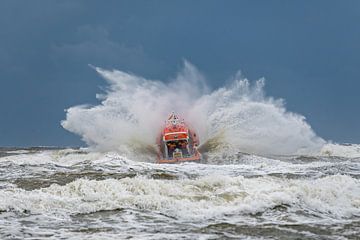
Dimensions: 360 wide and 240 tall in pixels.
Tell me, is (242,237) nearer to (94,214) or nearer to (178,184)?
(94,214)

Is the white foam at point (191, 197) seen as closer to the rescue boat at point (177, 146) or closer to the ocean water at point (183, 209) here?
the ocean water at point (183, 209)

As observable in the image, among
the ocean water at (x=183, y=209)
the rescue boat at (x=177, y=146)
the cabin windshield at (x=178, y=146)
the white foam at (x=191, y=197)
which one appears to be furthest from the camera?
the cabin windshield at (x=178, y=146)

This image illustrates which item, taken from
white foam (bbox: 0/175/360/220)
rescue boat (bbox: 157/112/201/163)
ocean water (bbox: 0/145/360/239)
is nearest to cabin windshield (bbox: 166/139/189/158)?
rescue boat (bbox: 157/112/201/163)

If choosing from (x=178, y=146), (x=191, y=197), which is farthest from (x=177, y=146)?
(x=191, y=197)

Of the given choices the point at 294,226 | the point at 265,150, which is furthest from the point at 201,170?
the point at 265,150

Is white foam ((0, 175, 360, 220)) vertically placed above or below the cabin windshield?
below

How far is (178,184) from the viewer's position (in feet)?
45.1

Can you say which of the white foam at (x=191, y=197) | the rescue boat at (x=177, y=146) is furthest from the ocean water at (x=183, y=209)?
the rescue boat at (x=177, y=146)

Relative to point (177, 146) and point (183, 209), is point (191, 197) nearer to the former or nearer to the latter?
point (183, 209)

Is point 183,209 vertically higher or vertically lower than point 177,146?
lower

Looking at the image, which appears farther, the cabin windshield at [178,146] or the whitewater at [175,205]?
the cabin windshield at [178,146]

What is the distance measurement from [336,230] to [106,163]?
14.4 meters

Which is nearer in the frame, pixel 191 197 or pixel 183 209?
pixel 183 209

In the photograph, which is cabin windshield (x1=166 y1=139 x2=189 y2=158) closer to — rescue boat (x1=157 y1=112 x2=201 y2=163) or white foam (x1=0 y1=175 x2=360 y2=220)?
rescue boat (x1=157 y1=112 x2=201 y2=163)
